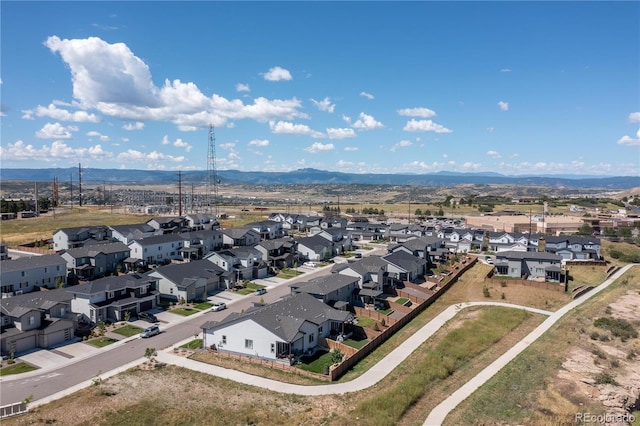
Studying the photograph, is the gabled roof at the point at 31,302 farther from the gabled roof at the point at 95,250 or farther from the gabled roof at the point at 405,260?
the gabled roof at the point at 405,260

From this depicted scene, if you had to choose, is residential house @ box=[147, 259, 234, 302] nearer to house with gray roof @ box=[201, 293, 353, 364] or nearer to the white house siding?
house with gray roof @ box=[201, 293, 353, 364]

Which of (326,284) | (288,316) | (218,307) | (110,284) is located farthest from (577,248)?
(110,284)

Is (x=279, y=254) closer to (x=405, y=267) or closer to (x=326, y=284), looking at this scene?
(x=405, y=267)

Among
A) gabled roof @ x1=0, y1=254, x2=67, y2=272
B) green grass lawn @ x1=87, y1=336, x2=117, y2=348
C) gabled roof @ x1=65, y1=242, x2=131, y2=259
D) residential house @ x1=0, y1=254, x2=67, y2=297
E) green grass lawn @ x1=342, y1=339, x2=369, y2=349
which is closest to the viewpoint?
green grass lawn @ x1=87, y1=336, x2=117, y2=348

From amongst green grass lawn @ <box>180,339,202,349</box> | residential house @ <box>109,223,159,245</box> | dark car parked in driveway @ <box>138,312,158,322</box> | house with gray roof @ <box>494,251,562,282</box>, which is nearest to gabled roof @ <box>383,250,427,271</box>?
house with gray roof @ <box>494,251,562,282</box>

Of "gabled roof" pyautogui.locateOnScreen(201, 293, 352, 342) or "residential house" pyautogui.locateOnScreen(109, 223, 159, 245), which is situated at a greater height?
"residential house" pyautogui.locateOnScreen(109, 223, 159, 245)

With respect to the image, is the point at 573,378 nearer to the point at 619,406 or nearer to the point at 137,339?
the point at 619,406

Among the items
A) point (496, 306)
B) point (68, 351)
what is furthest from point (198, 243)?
point (496, 306)
